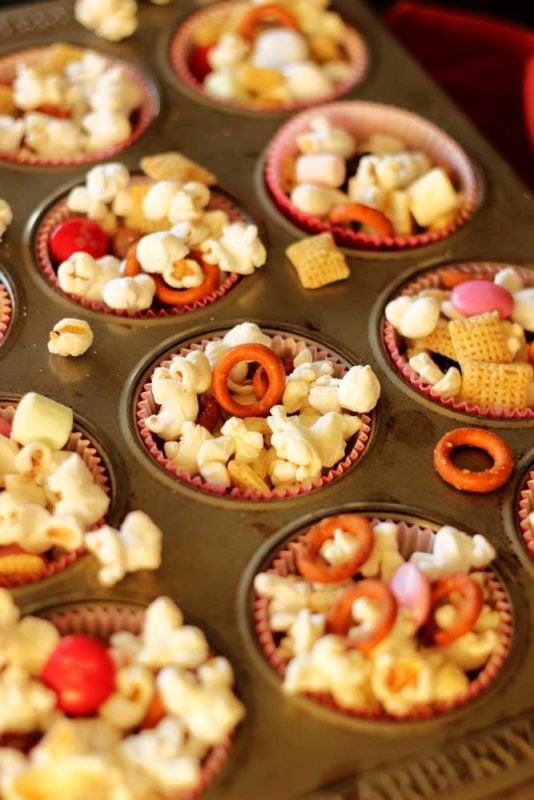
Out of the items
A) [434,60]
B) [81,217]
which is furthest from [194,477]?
[434,60]

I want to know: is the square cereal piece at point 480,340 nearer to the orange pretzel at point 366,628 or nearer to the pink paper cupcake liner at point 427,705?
the pink paper cupcake liner at point 427,705

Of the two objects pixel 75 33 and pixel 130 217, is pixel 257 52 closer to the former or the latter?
pixel 75 33

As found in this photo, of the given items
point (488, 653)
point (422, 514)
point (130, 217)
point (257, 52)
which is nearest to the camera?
point (488, 653)

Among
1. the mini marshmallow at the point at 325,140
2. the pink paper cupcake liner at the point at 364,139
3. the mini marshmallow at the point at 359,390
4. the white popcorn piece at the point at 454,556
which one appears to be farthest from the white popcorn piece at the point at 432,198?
the white popcorn piece at the point at 454,556

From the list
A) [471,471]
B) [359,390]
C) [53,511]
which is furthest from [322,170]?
[53,511]

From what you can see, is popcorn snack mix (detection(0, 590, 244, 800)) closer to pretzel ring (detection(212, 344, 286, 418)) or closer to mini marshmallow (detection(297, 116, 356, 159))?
pretzel ring (detection(212, 344, 286, 418))

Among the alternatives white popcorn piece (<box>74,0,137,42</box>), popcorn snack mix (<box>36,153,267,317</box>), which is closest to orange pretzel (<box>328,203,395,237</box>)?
popcorn snack mix (<box>36,153,267,317</box>)
